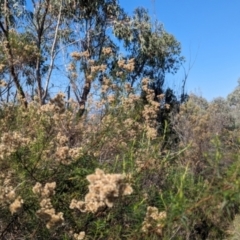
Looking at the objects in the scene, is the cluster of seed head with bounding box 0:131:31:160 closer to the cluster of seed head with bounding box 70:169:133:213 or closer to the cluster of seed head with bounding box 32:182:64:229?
the cluster of seed head with bounding box 32:182:64:229

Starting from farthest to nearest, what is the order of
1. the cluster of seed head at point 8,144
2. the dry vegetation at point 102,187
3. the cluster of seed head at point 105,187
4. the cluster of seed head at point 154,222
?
the cluster of seed head at point 8,144 < the cluster of seed head at point 154,222 < the dry vegetation at point 102,187 < the cluster of seed head at point 105,187

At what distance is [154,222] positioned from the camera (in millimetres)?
1742

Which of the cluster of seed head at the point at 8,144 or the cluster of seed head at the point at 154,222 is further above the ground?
the cluster of seed head at the point at 8,144

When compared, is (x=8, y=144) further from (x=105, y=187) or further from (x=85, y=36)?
(x=85, y=36)

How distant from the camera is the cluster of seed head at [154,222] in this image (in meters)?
1.67

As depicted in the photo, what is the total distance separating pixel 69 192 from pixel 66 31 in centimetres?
1381

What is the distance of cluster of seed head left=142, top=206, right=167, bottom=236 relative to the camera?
1.67 metres

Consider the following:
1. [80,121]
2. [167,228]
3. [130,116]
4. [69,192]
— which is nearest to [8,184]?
[69,192]

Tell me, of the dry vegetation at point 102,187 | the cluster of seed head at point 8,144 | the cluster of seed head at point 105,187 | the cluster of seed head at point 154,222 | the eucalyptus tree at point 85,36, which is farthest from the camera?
the eucalyptus tree at point 85,36

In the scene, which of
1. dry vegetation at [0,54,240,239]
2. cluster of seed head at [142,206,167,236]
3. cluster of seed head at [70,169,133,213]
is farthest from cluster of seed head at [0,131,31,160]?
cluster of seed head at [70,169,133,213]

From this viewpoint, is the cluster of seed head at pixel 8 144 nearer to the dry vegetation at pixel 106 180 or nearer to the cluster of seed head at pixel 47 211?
the dry vegetation at pixel 106 180

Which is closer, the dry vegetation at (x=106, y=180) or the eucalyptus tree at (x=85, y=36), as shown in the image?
the dry vegetation at (x=106, y=180)

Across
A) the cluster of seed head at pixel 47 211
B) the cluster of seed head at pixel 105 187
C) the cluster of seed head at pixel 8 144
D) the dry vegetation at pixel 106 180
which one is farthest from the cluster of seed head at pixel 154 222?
the cluster of seed head at pixel 8 144

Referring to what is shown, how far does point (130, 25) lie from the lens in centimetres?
1544
